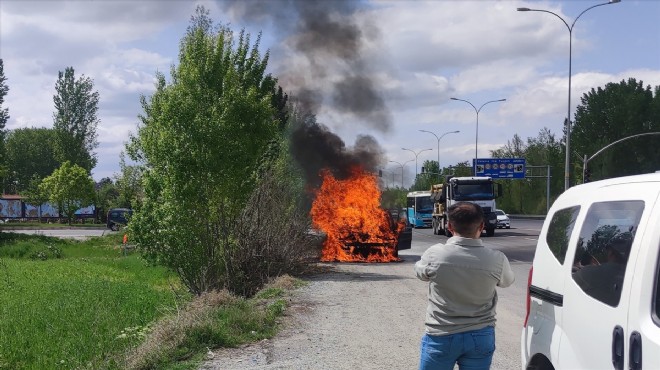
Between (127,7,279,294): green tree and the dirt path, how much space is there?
Result: 6.57 feet

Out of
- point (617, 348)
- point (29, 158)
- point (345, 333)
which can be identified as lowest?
point (345, 333)

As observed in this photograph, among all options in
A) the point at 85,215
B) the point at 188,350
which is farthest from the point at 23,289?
the point at 85,215

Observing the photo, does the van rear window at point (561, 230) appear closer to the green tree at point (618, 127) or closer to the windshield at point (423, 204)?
the windshield at point (423, 204)

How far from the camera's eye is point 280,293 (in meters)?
13.4

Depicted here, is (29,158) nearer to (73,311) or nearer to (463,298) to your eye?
(73,311)

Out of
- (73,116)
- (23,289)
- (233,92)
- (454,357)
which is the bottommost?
(23,289)

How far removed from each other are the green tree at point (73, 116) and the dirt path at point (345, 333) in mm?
72845

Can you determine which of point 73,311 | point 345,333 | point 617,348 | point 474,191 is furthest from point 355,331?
point 474,191

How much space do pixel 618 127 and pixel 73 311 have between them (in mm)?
66939

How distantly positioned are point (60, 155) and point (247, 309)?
251 feet

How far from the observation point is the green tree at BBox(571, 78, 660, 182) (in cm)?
6119

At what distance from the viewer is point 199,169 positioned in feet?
41.8

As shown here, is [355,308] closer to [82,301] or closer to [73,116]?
[82,301]

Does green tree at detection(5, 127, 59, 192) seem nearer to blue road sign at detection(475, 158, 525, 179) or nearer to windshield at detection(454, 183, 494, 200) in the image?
blue road sign at detection(475, 158, 525, 179)
